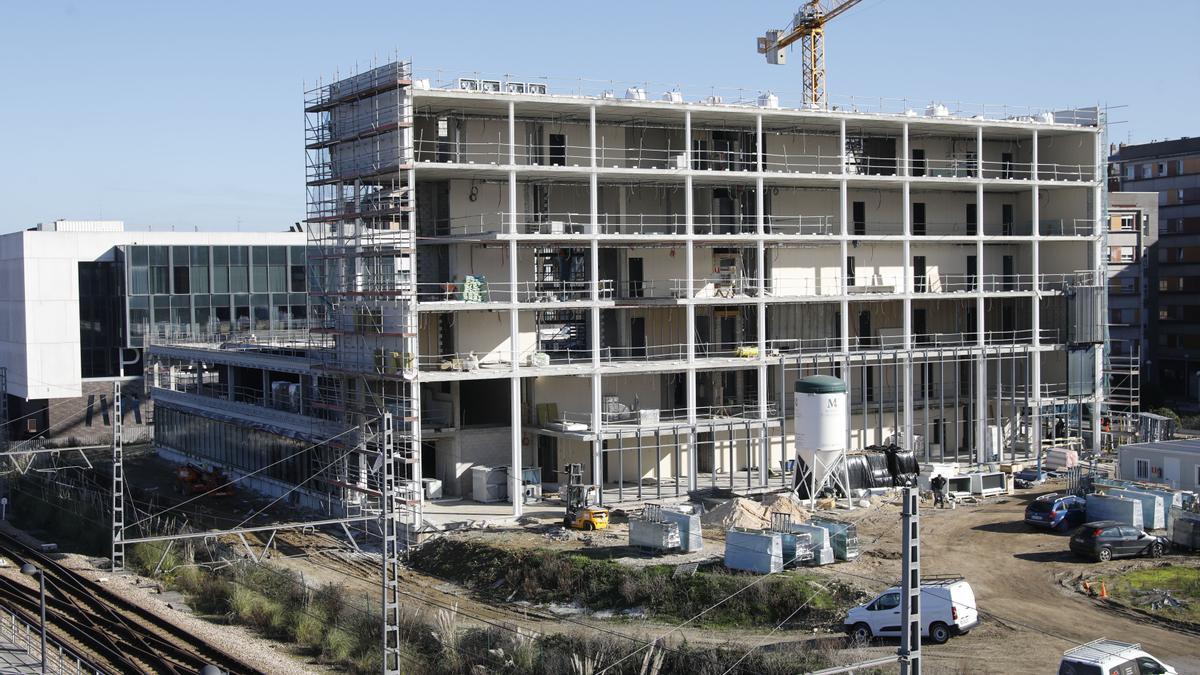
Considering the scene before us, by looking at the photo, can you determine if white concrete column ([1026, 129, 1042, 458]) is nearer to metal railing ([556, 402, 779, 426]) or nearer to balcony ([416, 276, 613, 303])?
metal railing ([556, 402, 779, 426])

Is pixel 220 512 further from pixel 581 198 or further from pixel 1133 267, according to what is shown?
pixel 1133 267

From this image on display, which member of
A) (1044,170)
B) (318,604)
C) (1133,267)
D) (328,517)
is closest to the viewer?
(318,604)

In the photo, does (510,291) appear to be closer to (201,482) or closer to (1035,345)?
(201,482)

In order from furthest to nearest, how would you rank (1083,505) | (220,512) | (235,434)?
(235,434) → (220,512) → (1083,505)

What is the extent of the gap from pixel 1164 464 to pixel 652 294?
2090cm

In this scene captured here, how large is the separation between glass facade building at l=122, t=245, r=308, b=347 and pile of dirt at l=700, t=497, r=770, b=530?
139ft

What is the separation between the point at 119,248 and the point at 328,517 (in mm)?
39630

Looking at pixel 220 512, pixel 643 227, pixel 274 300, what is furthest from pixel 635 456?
pixel 274 300

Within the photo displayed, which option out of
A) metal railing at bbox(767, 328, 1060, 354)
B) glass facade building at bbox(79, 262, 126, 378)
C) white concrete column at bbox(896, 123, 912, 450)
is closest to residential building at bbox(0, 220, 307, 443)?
glass facade building at bbox(79, 262, 126, 378)

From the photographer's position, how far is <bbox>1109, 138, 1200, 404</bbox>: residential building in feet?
304

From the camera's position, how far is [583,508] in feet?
148

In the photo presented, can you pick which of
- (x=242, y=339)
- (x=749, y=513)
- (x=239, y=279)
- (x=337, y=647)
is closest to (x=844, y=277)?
(x=749, y=513)

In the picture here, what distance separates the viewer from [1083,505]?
143 ft

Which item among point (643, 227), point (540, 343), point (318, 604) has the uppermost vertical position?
point (643, 227)
